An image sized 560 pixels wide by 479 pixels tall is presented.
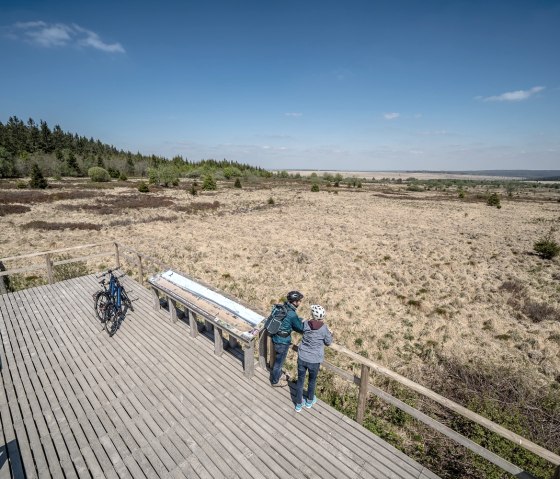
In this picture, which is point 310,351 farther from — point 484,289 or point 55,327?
point 484,289

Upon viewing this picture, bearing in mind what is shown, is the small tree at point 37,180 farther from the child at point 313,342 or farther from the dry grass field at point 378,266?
the child at point 313,342

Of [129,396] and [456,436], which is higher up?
[456,436]

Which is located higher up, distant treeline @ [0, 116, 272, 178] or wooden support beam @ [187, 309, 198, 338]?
distant treeline @ [0, 116, 272, 178]

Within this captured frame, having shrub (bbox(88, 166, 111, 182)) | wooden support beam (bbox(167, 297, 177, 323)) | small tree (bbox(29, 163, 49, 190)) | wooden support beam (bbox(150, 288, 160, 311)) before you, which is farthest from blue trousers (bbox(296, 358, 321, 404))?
shrub (bbox(88, 166, 111, 182))

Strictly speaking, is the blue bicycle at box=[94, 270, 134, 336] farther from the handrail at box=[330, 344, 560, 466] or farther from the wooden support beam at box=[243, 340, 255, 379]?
the handrail at box=[330, 344, 560, 466]

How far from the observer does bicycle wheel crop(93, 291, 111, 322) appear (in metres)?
7.60

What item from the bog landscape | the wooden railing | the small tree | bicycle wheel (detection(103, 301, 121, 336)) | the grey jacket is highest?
the small tree

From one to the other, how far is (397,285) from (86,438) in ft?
40.5

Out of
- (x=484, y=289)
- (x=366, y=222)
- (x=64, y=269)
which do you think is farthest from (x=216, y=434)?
(x=366, y=222)

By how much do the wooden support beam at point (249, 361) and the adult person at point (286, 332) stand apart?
465 mm

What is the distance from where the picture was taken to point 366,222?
28594mm

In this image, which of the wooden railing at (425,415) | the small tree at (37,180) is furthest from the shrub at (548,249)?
the small tree at (37,180)

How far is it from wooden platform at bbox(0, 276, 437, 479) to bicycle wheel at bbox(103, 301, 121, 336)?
12.7 inches

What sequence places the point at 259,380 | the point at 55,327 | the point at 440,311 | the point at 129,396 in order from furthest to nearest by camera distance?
1. the point at 440,311
2. the point at 55,327
3. the point at 259,380
4. the point at 129,396
